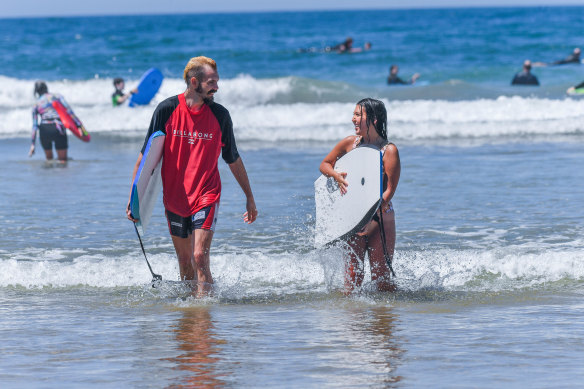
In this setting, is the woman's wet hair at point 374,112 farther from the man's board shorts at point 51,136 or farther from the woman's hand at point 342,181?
the man's board shorts at point 51,136

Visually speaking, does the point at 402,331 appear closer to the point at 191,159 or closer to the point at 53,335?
the point at 191,159

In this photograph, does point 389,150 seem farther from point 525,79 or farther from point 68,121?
point 525,79

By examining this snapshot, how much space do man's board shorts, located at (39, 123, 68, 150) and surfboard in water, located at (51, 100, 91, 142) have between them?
23 centimetres

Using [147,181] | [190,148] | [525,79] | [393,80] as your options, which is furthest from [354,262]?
[393,80]

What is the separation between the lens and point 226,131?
5445 mm

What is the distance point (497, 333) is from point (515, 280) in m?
1.69

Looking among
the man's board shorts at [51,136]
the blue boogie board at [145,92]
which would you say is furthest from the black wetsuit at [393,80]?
the man's board shorts at [51,136]

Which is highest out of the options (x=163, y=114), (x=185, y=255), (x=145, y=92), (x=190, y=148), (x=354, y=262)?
(x=145, y=92)

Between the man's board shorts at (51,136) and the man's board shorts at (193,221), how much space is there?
28.8 feet

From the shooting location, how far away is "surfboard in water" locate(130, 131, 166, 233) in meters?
5.36

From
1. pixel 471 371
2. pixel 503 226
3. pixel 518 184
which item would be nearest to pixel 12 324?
pixel 471 371

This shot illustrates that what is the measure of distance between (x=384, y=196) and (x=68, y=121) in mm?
9067

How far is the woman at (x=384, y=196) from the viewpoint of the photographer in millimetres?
5668

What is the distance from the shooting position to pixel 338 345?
15.8 ft
